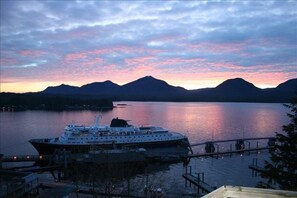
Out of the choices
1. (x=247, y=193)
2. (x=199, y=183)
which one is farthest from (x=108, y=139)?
(x=247, y=193)

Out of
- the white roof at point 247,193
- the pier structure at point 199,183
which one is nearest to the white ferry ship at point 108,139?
the pier structure at point 199,183

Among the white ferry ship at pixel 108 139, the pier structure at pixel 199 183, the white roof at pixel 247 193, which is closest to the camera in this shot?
the white roof at pixel 247 193

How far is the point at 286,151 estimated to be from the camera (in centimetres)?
1412

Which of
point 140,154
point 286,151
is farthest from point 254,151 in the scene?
point 286,151

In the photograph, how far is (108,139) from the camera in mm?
46469

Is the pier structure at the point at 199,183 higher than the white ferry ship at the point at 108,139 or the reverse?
the reverse

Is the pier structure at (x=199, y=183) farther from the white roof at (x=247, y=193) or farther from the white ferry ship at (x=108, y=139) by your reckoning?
the white roof at (x=247, y=193)

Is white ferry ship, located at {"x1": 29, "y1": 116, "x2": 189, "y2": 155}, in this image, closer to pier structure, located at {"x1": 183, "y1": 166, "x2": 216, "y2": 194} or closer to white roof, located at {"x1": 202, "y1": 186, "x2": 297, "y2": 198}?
pier structure, located at {"x1": 183, "y1": 166, "x2": 216, "y2": 194}

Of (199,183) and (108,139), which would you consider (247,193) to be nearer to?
(199,183)

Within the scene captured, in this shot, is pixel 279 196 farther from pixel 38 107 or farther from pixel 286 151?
pixel 38 107

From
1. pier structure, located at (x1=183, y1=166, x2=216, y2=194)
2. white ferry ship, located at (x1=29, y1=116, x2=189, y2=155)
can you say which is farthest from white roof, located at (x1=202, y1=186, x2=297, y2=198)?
white ferry ship, located at (x1=29, y1=116, x2=189, y2=155)

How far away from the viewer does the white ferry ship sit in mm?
44441

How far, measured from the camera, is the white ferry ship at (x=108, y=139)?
4444cm

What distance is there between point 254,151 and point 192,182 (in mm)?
24738
